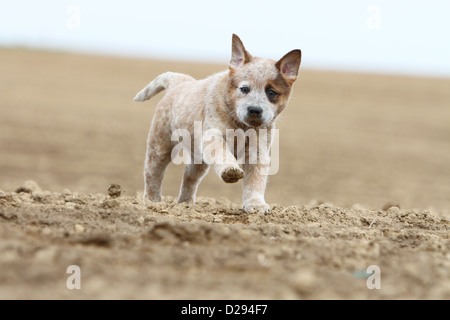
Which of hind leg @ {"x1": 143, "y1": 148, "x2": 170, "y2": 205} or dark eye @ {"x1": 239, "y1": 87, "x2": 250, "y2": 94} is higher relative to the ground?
dark eye @ {"x1": 239, "y1": 87, "x2": 250, "y2": 94}

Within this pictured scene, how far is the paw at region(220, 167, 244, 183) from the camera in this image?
18.5 ft

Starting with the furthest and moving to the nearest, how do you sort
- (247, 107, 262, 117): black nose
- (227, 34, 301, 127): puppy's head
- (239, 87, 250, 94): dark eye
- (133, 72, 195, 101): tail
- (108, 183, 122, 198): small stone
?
(133, 72, 195, 101): tail → (108, 183, 122, 198): small stone → (239, 87, 250, 94): dark eye → (227, 34, 301, 127): puppy's head → (247, 107, 262, 117): black nose

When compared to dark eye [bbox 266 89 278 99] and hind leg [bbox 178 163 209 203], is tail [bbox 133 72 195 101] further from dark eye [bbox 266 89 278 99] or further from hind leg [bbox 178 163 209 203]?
dark eye [bbox 266 89 278 99]

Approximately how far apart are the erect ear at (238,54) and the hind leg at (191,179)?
167 cm

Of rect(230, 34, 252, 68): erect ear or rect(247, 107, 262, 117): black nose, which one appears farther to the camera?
rect(230, 34, 252, 68): erect ear

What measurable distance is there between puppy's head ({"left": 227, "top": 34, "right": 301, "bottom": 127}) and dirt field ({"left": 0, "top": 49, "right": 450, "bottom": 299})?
27.8 inches

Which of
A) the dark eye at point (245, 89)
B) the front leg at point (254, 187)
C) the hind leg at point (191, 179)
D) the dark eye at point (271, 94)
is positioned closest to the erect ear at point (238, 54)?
the dark eye at point (245, 89)

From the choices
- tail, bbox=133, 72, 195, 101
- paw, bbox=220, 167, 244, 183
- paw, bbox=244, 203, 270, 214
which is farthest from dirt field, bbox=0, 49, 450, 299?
tail, bbox=133, 72, 195, 101

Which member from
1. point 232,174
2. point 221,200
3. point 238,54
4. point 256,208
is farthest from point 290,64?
point 221,200

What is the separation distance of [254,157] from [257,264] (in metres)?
2.95

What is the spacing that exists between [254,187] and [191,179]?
5.34 feet

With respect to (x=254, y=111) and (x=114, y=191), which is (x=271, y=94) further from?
(x=114, y=191)

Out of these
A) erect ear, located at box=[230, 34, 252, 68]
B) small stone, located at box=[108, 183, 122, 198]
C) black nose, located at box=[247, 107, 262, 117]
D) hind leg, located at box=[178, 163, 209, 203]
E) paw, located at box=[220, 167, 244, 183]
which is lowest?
paw, located at box=[220, 167, 244, 183]

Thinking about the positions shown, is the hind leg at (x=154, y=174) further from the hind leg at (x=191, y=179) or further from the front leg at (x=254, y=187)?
the front leg at (x=254, y=187)
